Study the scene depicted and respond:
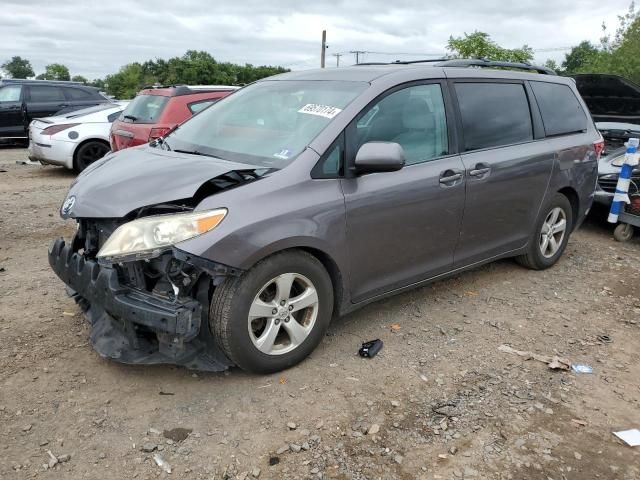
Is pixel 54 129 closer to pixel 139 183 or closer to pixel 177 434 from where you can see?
pixel 139 183

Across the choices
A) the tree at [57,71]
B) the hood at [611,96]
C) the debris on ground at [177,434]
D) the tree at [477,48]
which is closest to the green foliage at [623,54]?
the tree at [477,48]

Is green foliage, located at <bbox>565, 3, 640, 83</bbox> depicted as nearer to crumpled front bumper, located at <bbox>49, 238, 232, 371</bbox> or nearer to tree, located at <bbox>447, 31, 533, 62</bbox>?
tree, located at <bbox>447, 31, 533, 62</bbox>

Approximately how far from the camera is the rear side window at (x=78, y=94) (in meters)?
13.4

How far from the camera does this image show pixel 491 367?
3414 mm

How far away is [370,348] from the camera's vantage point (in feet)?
11.6

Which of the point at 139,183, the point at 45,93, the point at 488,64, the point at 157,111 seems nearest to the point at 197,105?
the point at 157,111

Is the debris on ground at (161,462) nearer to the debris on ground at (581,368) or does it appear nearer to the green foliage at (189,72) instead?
the debris on ground at (581,368)

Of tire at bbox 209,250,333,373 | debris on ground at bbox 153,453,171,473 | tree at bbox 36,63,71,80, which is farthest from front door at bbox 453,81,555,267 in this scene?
tree at bbox 36,63,71,80

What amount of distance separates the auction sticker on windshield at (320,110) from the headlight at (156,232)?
987mm

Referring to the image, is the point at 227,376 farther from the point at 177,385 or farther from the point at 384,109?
the point at 384,109

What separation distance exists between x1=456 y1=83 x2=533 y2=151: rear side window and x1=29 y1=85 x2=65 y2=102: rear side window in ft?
39.5

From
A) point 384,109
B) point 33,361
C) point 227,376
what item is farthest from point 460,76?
point 33,361

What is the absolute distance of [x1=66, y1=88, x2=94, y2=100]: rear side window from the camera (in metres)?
13.4

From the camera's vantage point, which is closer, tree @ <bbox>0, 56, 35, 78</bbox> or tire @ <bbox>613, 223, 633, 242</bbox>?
tire @ <bbox>613, 223, 633, 242</bbox>
